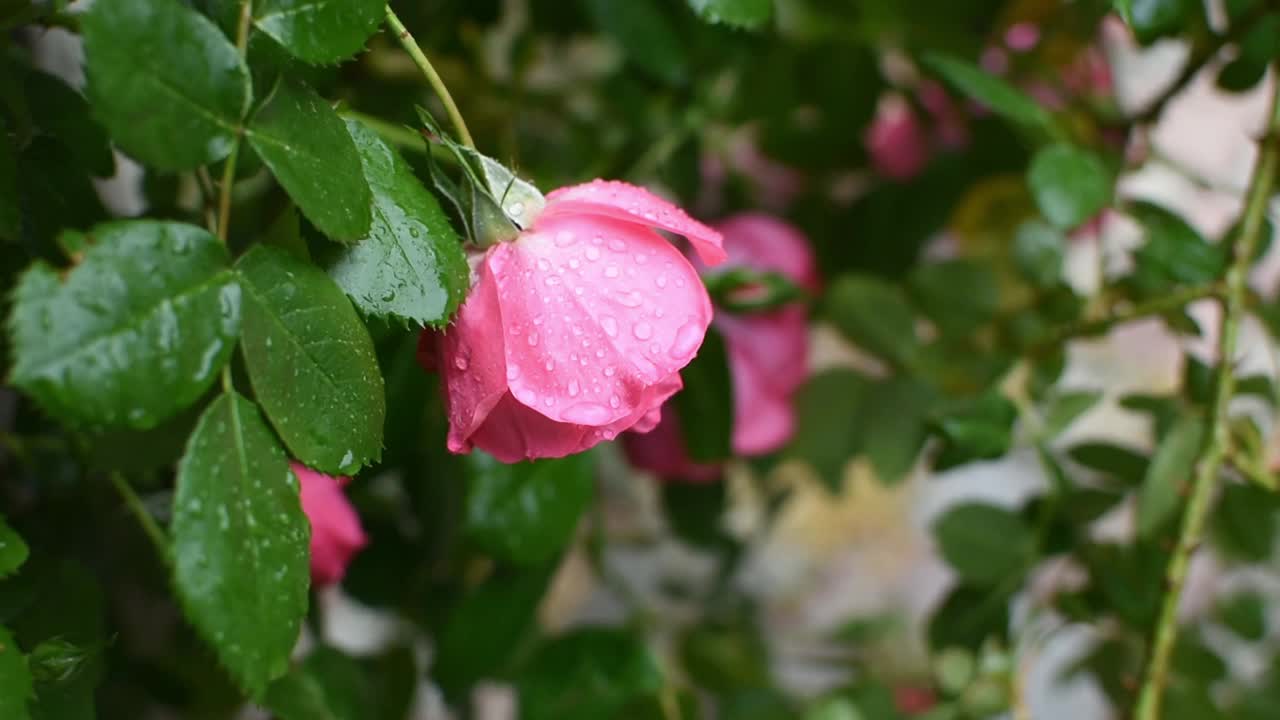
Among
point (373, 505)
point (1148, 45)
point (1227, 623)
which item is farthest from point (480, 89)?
point (1227, 623)

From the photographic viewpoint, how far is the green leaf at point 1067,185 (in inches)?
19.2

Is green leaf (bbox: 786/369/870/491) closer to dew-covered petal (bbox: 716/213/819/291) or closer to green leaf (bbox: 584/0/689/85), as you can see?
dew-covered petal (bbox: 716/213/819/291)

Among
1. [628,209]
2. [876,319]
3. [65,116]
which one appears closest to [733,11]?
[628,209]

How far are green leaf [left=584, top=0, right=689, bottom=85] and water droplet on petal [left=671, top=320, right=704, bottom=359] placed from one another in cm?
33

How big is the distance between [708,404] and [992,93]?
0.66 feet

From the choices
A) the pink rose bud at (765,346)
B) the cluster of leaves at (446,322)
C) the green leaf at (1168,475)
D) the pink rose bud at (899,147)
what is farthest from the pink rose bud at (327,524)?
the pink rose bud at (899,147)

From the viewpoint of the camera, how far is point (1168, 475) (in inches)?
20.3

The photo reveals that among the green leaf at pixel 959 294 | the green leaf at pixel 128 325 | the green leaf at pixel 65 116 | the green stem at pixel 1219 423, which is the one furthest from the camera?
the green leaf at pixel 959 294

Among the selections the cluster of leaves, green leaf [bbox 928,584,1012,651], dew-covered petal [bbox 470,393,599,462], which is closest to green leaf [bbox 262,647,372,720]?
the cluster of leaves

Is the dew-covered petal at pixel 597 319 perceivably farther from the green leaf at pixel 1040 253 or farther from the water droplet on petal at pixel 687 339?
the green leaf at pixel 1040 253

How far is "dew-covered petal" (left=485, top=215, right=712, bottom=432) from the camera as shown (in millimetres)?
299

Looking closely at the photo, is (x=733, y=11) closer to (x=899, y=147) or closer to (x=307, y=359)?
(x=307, y=359)

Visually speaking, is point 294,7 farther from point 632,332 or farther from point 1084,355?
point 1084,355

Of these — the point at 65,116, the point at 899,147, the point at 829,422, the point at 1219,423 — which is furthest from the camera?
the point at 899,147
